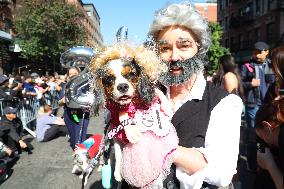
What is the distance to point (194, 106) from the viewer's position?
1.63 m

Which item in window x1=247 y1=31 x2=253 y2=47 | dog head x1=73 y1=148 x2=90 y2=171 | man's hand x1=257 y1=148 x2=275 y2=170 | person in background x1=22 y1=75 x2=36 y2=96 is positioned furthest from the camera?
window x1=247 y1=31 x2=253 y2=47

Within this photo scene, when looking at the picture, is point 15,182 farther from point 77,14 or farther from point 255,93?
point 77,14

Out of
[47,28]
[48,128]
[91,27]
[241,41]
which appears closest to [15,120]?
[48,128]

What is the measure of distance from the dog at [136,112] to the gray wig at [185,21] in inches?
6.6

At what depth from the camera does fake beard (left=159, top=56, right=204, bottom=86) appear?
5.49 ft

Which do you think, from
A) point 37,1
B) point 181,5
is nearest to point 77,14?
point 37,1

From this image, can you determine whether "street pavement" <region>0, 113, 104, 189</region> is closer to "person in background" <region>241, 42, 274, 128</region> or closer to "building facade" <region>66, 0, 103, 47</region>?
"building facade" <region>66, 0, 103, 47</region>

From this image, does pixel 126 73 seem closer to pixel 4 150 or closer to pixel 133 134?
pixel 133 134

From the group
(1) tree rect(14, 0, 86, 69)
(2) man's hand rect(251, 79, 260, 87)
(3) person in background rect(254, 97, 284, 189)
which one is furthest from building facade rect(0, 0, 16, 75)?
(3) person in background rect(254, 97, 284, 189)

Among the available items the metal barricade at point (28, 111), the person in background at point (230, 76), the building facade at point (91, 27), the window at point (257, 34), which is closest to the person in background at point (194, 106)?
the building facade at point (91, 27)

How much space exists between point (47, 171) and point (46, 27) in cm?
2183

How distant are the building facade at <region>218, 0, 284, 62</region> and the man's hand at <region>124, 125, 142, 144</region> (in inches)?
939

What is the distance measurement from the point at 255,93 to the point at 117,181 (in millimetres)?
4267

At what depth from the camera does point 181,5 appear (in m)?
1.74
